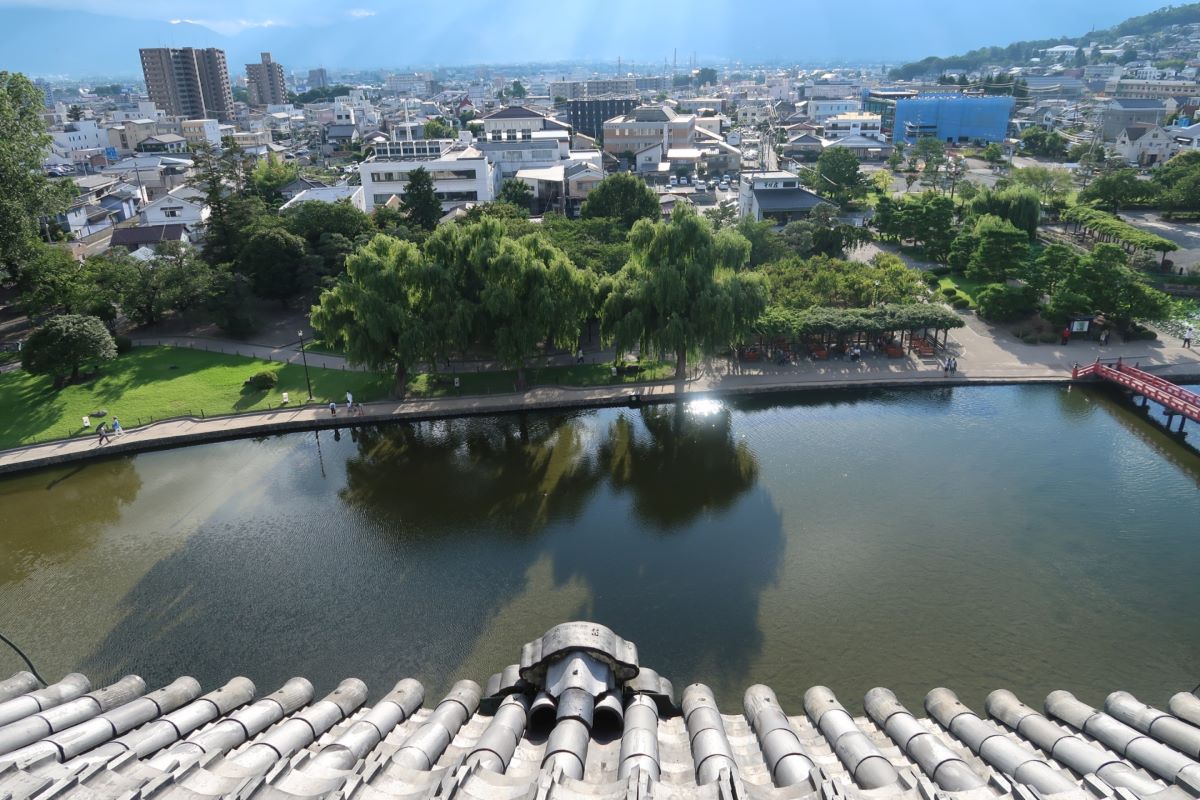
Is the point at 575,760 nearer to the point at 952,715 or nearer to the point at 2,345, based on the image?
the point at 952,715

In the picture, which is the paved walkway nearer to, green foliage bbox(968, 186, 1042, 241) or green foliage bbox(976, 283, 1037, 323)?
green foliage bbox(976, 283, 1037, 323)

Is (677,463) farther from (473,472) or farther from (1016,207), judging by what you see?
(1016,207)

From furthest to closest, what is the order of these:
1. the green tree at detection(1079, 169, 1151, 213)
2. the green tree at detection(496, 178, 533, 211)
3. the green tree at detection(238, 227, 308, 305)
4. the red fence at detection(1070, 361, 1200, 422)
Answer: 1. the green tree at detection(496, 178, 533, 211)
2. the green tree at detection(1079, 169, 1151, 213)
3. the green tree at detection(238, 227, 308, 305)
4. the red fence at detection(1070, 361, 1200, 422)

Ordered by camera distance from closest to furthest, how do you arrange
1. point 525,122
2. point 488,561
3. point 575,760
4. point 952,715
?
point 575,760 < point 952,715 < point 488,561 < point 525,122

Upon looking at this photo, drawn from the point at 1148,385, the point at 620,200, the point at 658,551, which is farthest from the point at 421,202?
the point at 1148,385

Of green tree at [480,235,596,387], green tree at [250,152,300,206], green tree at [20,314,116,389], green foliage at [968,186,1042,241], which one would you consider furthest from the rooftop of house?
green tree at [250,152,300,206]

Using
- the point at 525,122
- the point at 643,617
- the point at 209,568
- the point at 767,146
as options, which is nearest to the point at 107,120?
the point at 525,122
